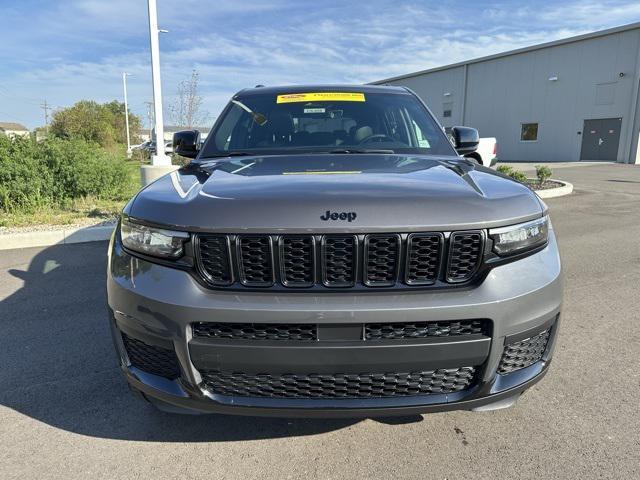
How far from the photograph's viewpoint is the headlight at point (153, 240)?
1862 millimetres

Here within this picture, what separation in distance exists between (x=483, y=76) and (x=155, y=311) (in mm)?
36546

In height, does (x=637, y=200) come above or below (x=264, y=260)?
below

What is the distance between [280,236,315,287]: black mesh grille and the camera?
1.79 metres

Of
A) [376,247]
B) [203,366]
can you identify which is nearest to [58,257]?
[203,366]

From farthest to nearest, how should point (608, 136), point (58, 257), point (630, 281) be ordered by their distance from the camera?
point (608, 136), point (58, 257), point (630, 281)

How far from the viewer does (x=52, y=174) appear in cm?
827

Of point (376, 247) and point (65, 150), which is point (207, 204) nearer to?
point (376, 247)

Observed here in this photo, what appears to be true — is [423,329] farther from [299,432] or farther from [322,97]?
[322,97]

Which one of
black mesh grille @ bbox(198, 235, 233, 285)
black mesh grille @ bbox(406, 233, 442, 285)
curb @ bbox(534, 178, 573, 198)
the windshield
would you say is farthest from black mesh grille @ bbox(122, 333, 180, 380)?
curb @ bbox(534, 178, 573, 198)

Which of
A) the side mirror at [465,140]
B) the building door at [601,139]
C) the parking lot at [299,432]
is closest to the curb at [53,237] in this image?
the parking lot at [299,432]

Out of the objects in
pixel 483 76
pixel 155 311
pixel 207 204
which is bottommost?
pixel 155 311

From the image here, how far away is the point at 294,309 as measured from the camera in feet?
5.67

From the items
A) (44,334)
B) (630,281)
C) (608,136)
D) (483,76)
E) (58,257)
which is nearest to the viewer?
(44,334)

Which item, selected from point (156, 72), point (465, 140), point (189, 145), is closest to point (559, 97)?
point (156, 72)
